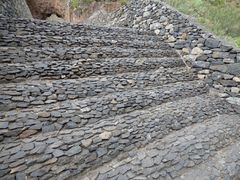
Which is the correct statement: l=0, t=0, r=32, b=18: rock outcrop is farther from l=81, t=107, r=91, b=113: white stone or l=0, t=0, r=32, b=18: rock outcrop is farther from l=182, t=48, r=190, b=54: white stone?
l=182, t=48, r=190, b=54: white stone

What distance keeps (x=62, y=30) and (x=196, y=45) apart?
323 cm

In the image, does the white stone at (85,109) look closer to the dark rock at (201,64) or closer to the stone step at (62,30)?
the stone step at (62,30)

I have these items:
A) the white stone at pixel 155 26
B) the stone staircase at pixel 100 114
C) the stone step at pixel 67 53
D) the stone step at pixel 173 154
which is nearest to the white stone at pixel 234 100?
the stone staircase at pixel 100 114

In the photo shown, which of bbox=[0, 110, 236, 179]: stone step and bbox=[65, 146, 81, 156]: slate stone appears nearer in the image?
bbox=[0, 110, 236, 179]: stone step

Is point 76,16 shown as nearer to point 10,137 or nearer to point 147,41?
point 147,41

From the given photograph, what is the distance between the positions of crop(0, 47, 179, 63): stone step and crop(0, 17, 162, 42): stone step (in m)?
0.57

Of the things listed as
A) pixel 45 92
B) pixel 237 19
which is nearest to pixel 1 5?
pixel 45 92

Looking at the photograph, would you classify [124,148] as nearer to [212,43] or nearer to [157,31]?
[212,43]

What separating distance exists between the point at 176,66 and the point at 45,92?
3356 millimetres

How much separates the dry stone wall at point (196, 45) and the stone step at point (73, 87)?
2.58ft

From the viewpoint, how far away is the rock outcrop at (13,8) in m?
5.29

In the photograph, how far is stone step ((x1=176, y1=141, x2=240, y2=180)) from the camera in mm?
2958

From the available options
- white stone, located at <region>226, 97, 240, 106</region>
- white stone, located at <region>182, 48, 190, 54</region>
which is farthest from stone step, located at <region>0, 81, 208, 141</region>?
white stone, located at <region>182, 48, 190, 54</region>

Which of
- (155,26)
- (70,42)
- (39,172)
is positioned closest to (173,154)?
(39,172)
